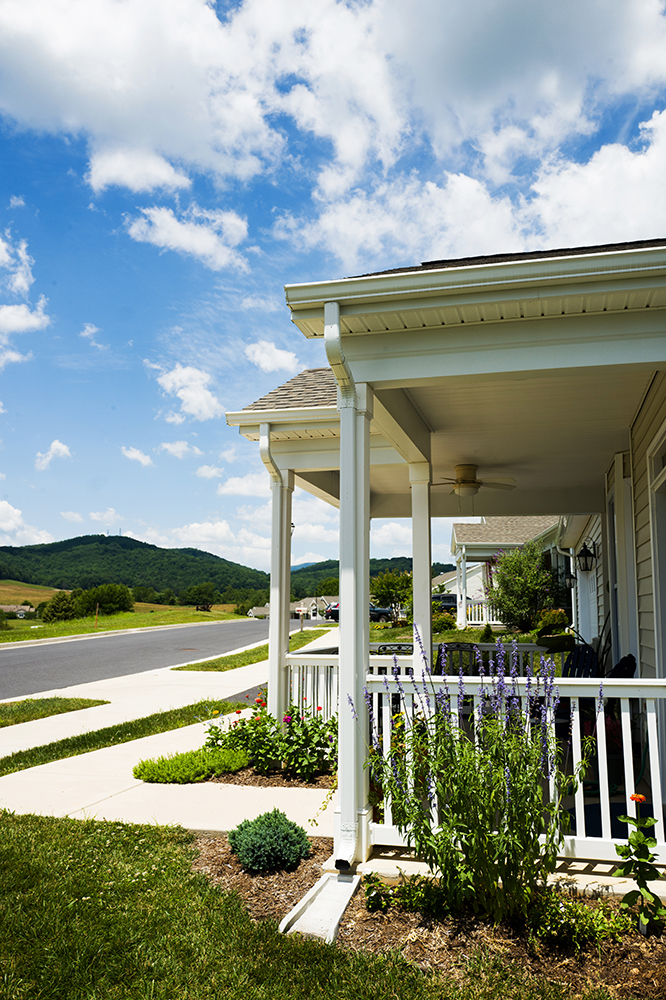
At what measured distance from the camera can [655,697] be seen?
137 inches

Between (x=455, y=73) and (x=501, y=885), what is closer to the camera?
(x=501, y=885)

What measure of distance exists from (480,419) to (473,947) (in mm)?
4246

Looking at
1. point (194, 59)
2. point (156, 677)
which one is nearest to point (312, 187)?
point (194, 59)

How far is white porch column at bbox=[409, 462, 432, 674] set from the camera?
6551mm

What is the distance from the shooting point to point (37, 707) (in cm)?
961

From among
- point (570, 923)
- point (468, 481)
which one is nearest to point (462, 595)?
point (468, 481)

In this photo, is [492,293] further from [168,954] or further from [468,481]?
[468,481]

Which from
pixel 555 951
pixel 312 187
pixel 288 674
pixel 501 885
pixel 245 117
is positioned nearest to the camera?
pixel 555 951

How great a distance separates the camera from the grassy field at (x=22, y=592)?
175ft

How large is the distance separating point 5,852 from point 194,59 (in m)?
7.79

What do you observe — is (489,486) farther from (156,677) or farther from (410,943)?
(156,677)

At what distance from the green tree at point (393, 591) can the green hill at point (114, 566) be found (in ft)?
146

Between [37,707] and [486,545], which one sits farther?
[486,545]

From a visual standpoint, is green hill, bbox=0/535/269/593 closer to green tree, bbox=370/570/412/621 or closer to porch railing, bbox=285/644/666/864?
green tree, bbox=370/570/412/621
